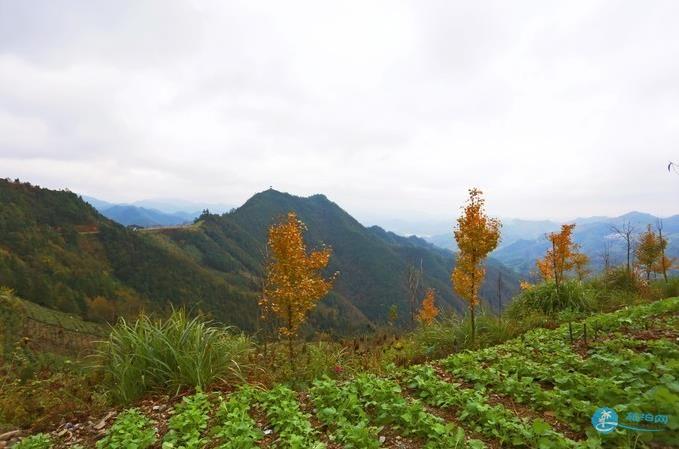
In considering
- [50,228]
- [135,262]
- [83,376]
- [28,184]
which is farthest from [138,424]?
[28,184]

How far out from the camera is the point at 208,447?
3980 mm

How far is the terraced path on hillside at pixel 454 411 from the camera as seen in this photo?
136 inches

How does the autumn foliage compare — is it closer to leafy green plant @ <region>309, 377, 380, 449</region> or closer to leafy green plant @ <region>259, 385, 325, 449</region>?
leafy green plant @ <region>309, 377, 380, 449</region>

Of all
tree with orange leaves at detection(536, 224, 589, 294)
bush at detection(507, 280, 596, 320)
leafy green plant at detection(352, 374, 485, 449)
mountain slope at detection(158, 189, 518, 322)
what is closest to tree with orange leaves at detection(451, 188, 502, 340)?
bush at detection(507, 280, 596, 320)

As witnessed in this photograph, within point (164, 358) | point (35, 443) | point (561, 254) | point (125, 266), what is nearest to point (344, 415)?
point (164, 358)

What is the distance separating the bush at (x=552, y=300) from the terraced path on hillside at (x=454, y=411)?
21.2ft

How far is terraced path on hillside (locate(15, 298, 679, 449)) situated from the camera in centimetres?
345

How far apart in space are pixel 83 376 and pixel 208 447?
3626 mm

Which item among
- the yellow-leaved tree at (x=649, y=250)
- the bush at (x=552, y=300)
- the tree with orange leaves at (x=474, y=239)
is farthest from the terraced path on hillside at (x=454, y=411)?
the yellow-leaved tree at (x=649, y=250)

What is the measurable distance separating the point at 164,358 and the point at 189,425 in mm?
1967

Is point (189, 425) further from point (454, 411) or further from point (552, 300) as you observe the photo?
point (552, 300)

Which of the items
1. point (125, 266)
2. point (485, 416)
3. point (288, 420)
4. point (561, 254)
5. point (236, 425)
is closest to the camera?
point (485, 416)

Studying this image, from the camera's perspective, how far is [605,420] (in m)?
3.50

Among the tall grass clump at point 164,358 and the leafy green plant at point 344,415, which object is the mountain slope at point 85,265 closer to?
the tall grass clump at point 164,358
